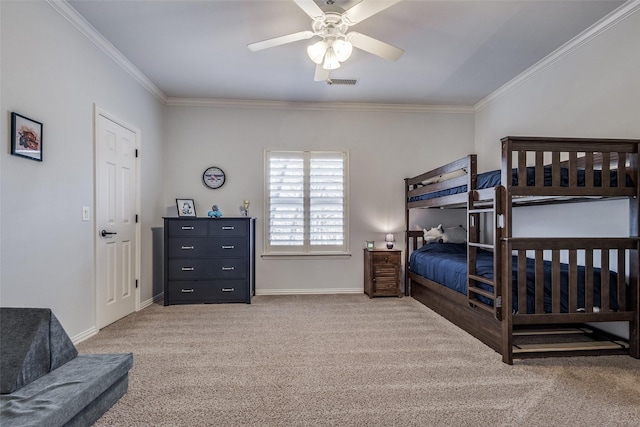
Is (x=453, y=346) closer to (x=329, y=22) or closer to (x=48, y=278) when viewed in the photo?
(x=329, y=22)

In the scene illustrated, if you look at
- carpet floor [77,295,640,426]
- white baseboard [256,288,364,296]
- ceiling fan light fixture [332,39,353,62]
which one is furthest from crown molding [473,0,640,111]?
white baseboard [256,288,364,296]

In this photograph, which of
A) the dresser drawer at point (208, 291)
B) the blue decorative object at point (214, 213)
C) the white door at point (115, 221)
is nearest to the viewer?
the white door at point (115, 221)

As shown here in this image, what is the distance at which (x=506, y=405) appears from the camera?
6.43ft

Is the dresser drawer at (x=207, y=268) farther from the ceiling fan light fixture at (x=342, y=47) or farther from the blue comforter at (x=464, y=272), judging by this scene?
the ceiling fan light fixture at (x=342, y=47)

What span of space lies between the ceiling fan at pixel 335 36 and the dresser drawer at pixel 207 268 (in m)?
Result: 2.66

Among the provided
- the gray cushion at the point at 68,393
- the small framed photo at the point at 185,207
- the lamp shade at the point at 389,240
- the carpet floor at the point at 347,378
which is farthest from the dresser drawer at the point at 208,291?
the gray cushion at the point at 68,393

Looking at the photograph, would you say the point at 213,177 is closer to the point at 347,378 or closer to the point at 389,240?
the point at 389,240

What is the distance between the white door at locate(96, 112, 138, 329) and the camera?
3.33 metres

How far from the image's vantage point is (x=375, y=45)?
2680mm

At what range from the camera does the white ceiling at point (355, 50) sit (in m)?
2.82

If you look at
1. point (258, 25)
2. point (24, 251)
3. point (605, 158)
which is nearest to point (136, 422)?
point (24, 251)

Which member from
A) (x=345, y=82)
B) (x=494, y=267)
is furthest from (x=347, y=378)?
(x=345, y=82)

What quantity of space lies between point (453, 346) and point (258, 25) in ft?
10.4

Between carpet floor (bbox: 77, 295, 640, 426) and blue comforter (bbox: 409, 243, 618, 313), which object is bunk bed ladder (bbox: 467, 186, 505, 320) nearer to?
blue comforter (bbox: 409, 243, 618, 313)
